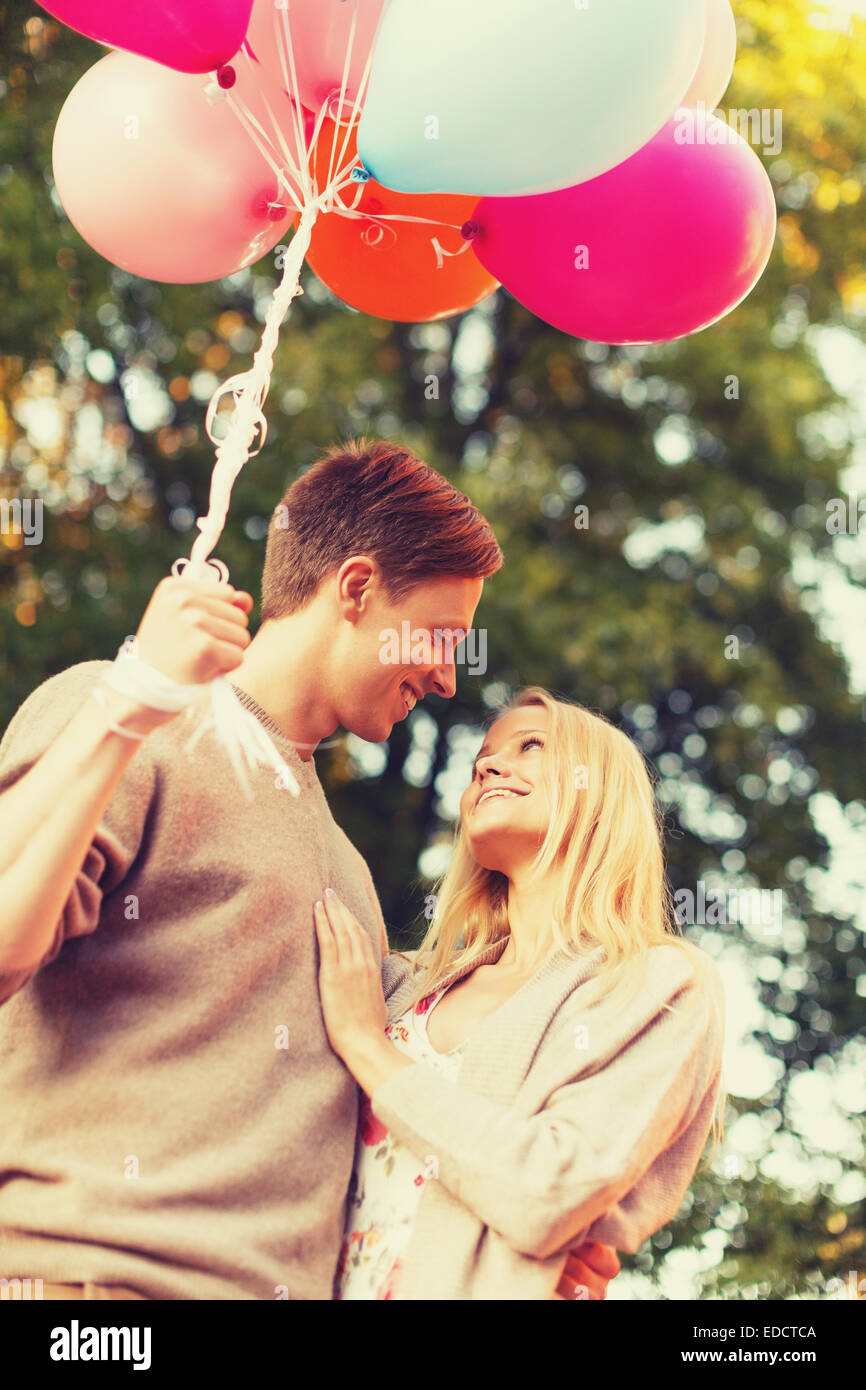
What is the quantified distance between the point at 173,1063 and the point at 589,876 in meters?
0.91

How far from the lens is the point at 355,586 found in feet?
7.71

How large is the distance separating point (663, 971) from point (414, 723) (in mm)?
4319

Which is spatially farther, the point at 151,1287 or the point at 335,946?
the point at 335,946

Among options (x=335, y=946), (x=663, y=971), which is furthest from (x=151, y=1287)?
(x=663, y=971)

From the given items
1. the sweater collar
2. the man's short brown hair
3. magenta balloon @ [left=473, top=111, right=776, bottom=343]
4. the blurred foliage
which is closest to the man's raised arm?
the sweater collar

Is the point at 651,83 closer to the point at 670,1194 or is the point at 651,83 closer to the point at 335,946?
the point at 335,946

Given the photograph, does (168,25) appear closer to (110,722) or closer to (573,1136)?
(110,722)

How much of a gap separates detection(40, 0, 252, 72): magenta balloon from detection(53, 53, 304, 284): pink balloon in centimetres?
20

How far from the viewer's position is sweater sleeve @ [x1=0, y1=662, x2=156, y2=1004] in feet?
6.17

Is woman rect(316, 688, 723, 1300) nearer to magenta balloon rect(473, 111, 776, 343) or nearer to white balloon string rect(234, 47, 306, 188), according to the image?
magenta balloon rect(473, 111, 776, 343)

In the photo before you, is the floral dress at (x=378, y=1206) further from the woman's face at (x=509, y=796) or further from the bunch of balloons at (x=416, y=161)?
the bunch of balloons at (x=416, y=161)

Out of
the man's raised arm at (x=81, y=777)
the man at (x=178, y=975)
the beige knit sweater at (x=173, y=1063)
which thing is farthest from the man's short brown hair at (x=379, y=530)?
the man's raised arm at (x=81, y=777)

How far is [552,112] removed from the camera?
6.07 ft
